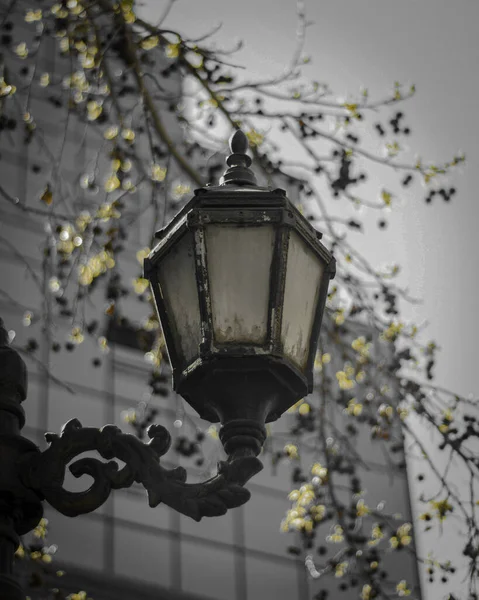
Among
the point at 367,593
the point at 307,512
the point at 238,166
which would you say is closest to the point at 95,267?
the point at 307,512

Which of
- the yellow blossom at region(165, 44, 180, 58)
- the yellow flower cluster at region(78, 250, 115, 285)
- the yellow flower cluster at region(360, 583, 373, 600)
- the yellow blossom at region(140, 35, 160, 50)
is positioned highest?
the yellow blossom at region(140, 35, 160, 50)

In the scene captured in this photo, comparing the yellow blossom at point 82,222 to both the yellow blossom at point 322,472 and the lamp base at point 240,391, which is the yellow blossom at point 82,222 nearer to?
the yellow blossom at point 322,472

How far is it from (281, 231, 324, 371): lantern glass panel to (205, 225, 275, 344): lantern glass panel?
8 centimetres

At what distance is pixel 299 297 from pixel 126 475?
837 millimetres

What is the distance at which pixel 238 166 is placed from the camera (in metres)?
5.54

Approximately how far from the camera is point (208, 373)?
4.77 m

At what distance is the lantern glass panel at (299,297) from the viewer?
191 inches

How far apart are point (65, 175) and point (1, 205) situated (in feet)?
4.45

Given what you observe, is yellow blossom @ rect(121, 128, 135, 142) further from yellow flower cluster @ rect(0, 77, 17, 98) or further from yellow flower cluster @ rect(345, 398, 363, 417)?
yellow flower cluster @ rect(345, 398, 363, 417)

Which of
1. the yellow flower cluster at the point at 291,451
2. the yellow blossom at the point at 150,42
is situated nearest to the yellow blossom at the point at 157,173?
the yellow blossom at the point at 150,42

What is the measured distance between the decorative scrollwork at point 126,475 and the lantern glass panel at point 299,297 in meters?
0.41

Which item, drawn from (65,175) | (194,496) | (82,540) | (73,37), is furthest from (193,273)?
(65,175)

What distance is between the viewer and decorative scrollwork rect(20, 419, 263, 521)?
476cm

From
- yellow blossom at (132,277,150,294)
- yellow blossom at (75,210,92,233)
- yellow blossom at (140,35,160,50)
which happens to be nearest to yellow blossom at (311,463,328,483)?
yellow blossom at (132,277,150,294)
